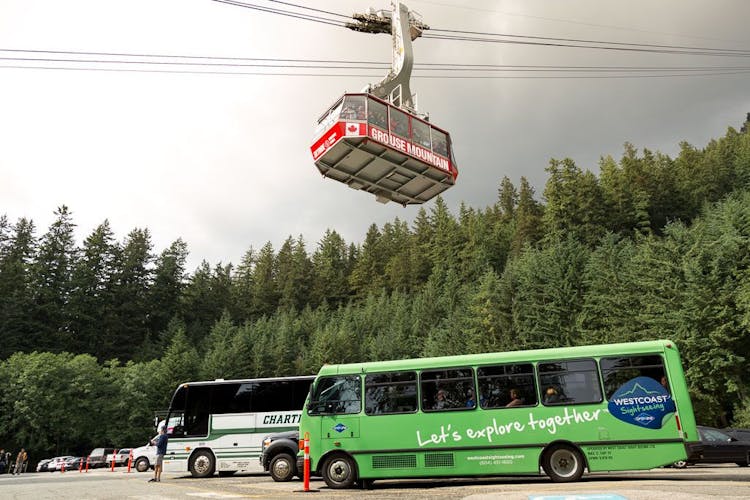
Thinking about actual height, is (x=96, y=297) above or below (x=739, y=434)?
above

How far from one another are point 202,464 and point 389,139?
14454 millimetres

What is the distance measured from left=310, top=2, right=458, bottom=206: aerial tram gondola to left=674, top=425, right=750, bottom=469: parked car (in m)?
12.8

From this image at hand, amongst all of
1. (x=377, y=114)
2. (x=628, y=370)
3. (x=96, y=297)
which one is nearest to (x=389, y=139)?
(x=377, y=114)

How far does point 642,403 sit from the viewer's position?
10898 millimetres

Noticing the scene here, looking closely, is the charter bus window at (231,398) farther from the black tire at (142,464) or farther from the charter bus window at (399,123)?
the charter bus window at (399,123)

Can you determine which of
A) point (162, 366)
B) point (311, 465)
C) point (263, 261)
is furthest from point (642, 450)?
point (263, 261)

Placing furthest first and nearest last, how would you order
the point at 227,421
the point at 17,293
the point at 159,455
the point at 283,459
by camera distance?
the point at 17,293
the point at 227,421
the point at 159,455
the point at 283,459

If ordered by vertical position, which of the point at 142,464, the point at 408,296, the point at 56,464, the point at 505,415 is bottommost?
the point at 56,464

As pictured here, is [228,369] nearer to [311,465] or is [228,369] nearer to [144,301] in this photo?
[144,301]

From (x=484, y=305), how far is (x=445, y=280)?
106ft

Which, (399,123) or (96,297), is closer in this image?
(399,123)

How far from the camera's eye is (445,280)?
8462cm

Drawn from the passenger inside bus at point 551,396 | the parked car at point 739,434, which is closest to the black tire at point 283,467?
the passenger inside bus at point 551,396

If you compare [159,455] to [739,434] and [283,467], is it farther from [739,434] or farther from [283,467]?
[739,434]
